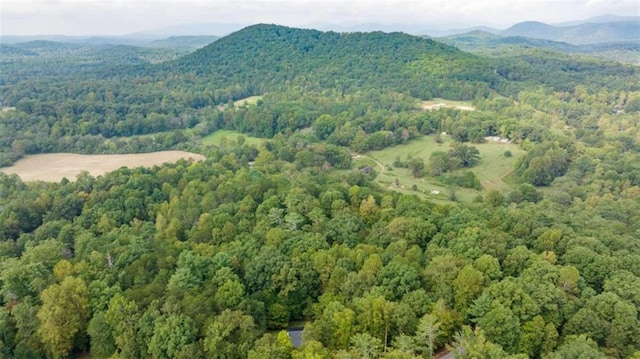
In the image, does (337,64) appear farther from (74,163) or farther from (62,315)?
(62,315)

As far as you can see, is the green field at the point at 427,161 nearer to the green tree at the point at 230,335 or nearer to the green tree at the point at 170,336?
the green tree at the point at 230,335

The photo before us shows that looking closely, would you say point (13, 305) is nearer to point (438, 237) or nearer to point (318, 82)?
point (438, 237)

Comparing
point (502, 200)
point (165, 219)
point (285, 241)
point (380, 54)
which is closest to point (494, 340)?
point (285, 241)

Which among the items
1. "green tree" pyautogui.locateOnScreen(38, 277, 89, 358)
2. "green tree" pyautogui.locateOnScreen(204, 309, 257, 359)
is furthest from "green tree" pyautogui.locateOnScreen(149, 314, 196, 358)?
"green tree" pyautogui.locateOnScreen(38, 277, 89, 358)

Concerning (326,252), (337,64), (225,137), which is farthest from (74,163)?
(337,64)

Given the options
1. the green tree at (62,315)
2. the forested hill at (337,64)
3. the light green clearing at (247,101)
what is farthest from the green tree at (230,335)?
the forested hill at (337,64)

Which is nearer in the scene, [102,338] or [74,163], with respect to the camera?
[102,338]
